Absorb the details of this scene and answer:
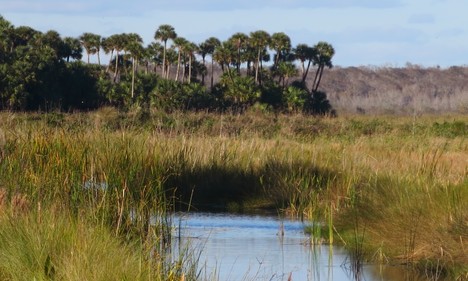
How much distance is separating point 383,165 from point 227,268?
746cm

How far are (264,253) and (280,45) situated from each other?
1949 inches

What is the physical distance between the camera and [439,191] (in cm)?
1084

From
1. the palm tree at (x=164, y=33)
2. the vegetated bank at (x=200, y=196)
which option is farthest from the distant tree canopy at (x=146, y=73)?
the vegetated bank at (x=200, y=196)

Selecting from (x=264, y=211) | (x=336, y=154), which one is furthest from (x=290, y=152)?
(x=264, y=211)

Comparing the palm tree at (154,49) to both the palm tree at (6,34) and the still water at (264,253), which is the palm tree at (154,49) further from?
the still water at (264,253)

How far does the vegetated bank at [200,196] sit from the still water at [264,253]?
24cm

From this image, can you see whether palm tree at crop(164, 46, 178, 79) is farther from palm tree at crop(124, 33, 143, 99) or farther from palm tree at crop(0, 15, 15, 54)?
palm tree at crop(0, 15, 15, 54)

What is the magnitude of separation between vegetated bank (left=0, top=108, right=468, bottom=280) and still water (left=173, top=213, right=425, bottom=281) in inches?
9.4

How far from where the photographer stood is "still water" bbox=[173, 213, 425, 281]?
9.62 meters

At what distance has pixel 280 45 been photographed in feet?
196

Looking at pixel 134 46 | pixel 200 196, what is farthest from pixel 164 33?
pixel 200 196

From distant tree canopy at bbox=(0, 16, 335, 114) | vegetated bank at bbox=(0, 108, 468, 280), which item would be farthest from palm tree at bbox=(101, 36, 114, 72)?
vegetated bank at bbox=(0, 108, 468, 280)

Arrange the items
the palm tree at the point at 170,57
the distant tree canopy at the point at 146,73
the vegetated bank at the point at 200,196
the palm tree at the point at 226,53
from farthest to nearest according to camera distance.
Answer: the palm tree at the point at 170,57 < the palm tree at the point at 226,53 < the distant tree canopy at the point at 146,73 < the vegetated bank at the point at 200,196

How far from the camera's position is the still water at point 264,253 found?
9625 mm
